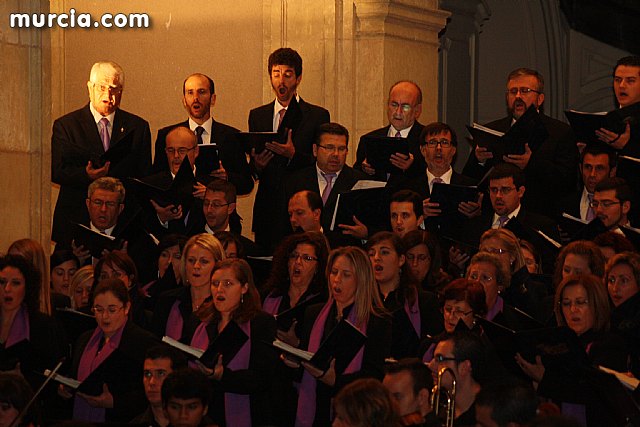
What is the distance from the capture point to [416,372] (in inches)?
296

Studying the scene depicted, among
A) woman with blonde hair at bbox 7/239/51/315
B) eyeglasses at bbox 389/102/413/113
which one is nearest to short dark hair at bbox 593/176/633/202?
eyeglasses at bbox 389/102/413/113

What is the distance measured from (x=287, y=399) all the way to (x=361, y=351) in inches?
22.1

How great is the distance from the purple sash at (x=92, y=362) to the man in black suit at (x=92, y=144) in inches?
78.3

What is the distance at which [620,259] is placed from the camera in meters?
8.66

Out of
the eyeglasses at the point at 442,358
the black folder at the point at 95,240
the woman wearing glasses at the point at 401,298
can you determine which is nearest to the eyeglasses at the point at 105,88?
the black folder at the point at 95,240

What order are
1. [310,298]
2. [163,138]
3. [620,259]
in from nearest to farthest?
[620,259] < [310,298] < [163,138]

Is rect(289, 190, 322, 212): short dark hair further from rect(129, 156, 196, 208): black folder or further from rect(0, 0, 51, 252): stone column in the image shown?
rect(0, 0, 51, 252): stone column

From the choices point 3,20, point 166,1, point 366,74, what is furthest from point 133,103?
point 3,20

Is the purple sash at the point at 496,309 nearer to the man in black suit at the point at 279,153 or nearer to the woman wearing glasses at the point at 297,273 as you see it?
the woman wearing glasses at the point at 297,273

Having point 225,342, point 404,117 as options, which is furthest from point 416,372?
point 404,117

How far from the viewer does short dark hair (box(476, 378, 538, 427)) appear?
22.5 ft

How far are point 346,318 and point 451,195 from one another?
1539mm

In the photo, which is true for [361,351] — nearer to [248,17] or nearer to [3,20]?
[3,20]

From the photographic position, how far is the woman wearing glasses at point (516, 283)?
916 centimetres
